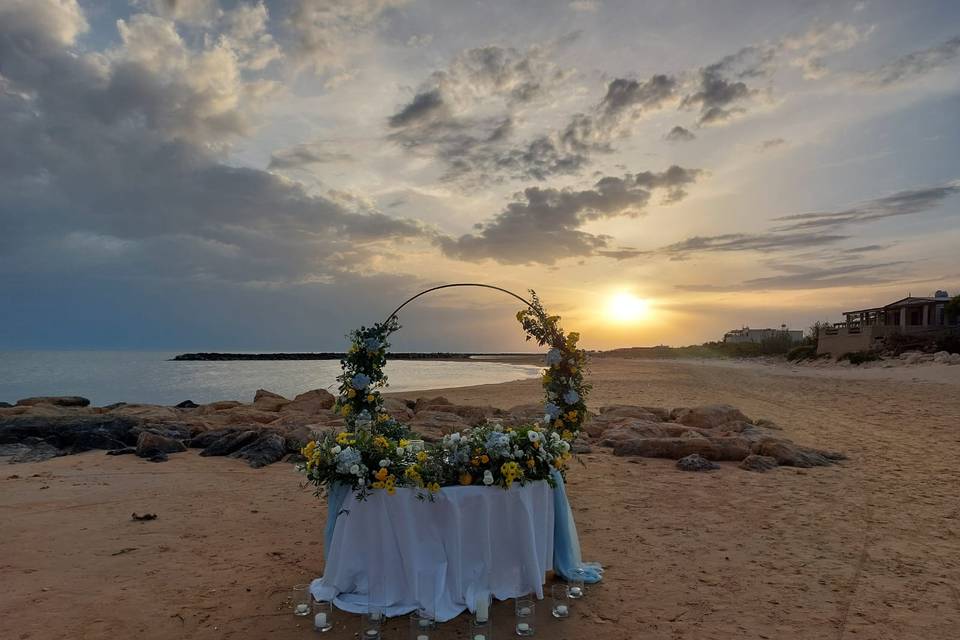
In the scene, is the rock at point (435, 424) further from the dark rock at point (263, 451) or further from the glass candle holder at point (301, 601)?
the glass candle holder at point (301, 601)

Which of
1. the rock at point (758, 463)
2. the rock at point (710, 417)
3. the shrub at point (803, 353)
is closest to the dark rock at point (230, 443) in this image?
the rock at point (758, 463)

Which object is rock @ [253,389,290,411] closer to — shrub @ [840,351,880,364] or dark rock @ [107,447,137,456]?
dark rock @ [107,447,137,456]

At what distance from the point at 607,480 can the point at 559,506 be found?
4.76 m

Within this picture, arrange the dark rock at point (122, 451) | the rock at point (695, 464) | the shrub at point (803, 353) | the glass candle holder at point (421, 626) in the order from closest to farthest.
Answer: the glass candle holder at point (421, 626), the rock at point (695, 464), the dark rock at point (122, 451), the shrub at point (803, 353)

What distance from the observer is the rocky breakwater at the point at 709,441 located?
11211 mm

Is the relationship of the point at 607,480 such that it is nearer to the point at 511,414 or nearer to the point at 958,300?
the point at 511,414

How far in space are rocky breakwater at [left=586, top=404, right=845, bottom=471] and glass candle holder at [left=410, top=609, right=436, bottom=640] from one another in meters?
7.29

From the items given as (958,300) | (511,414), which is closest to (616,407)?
(511,414)

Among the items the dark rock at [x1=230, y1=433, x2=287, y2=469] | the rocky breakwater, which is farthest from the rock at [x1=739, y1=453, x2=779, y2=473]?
the dark rock at [x1=230, y1=433, x2=287, y2=469]

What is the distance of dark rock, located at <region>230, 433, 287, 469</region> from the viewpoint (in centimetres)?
1146

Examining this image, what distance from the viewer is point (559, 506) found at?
5.68 metres

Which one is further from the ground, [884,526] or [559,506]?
[559,506]

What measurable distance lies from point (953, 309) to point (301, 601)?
5521 centimetres

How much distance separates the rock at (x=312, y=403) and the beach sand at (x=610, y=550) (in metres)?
5.61
